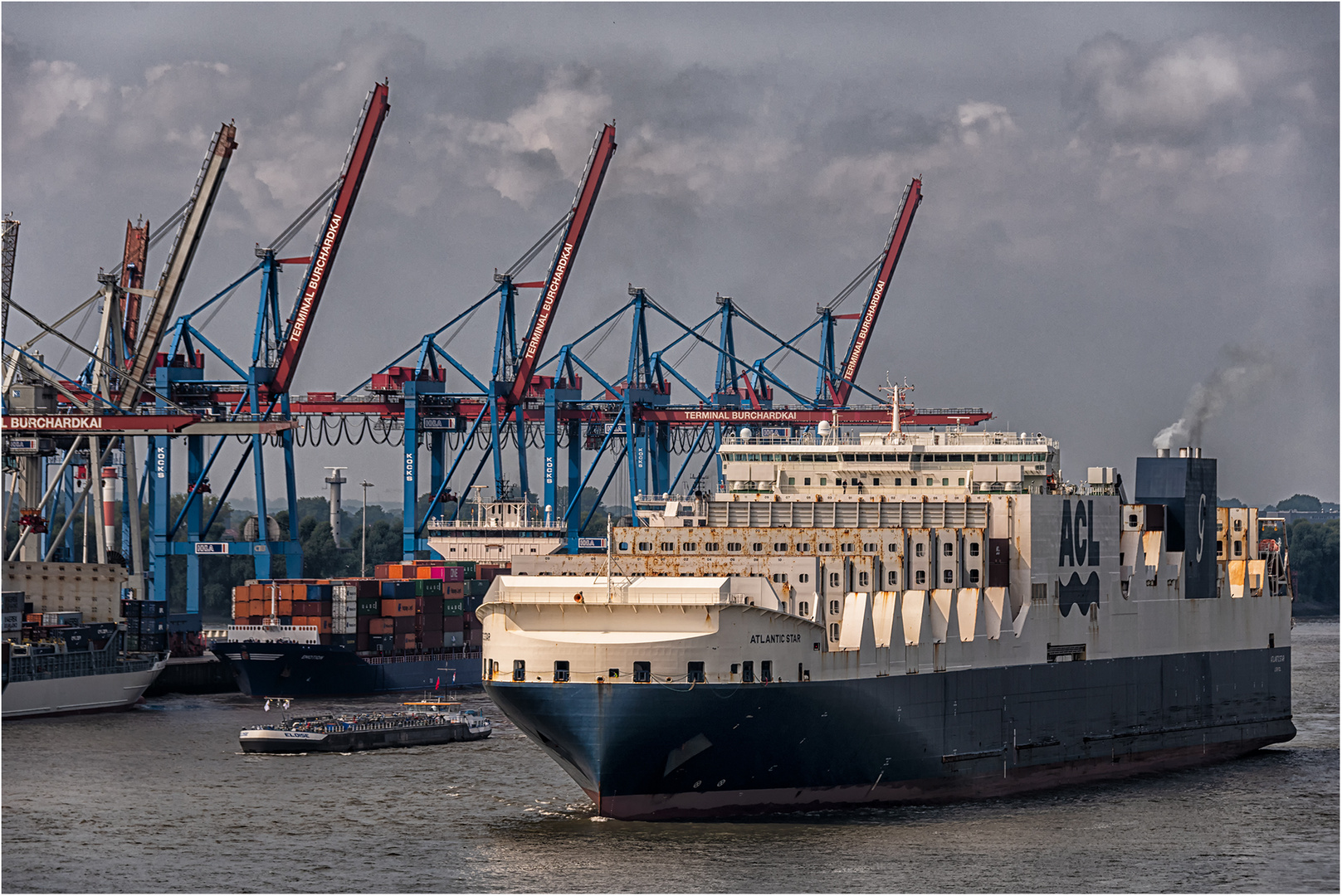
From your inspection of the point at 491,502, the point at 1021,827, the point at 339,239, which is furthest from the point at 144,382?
the point at 1021,827

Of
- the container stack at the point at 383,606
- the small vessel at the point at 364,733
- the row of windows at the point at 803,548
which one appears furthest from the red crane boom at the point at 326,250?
the row of windows at the point at 803,548

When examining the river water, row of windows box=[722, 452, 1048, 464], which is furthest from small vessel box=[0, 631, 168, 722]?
row of windows box=[722, 452, 1048, 464]

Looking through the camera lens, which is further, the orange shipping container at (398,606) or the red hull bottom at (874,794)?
the orange shipping container at (398,606)

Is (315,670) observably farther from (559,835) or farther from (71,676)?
(559,835)

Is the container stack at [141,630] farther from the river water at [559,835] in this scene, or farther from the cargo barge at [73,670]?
the river water at [559,835]

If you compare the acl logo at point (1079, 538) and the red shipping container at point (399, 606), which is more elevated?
the acl logo at point (1079, 538)

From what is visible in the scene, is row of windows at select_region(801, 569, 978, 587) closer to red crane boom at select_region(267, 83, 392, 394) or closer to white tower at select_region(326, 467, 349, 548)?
red crane boom at select_region(267, 83, 392, 394)

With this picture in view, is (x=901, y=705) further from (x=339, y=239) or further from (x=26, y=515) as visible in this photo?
(x=339, y=239)
